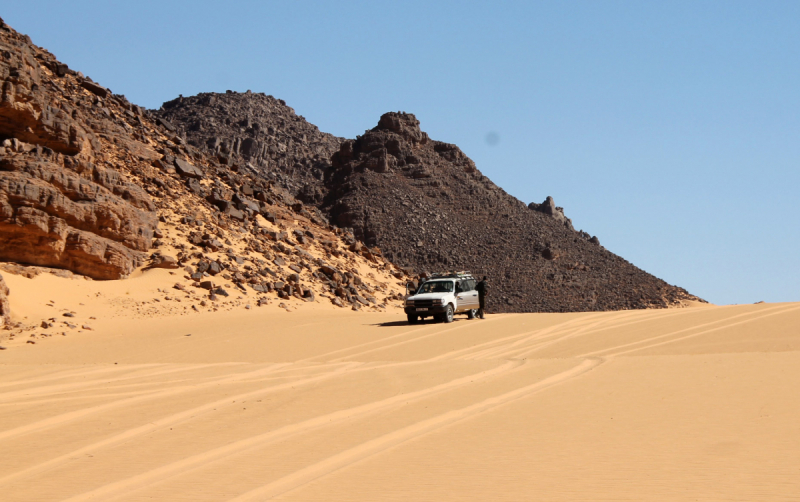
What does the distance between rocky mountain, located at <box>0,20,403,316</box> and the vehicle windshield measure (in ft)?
24.0

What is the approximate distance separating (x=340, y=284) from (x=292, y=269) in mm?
2699

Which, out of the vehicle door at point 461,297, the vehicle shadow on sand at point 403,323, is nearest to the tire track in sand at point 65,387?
the vehicle shadow on sand at point 403,323

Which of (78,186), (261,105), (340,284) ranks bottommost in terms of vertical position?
(340,284)

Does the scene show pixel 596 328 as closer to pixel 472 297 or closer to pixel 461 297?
pixel 461 297

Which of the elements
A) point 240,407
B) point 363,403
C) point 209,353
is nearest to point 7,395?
point 240,407

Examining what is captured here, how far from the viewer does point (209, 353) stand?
1895 cm

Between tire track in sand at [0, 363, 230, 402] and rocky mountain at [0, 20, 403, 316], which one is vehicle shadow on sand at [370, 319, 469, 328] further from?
tire track in sand at [0, 363, 230, 402]

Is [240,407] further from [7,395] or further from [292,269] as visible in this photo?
[292,269]

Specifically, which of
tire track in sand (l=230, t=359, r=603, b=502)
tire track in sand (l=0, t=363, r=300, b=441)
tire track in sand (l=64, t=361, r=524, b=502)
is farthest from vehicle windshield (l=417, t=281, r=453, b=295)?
tire track in sand (l=230, t=359, r=603, b=502)

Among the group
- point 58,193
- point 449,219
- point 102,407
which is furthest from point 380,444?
point 449,219

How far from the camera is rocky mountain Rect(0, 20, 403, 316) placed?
1024 inches

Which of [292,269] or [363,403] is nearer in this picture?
[363,403]

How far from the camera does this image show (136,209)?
29203 millimetres

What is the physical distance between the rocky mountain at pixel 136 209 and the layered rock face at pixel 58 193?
0.04 metres
